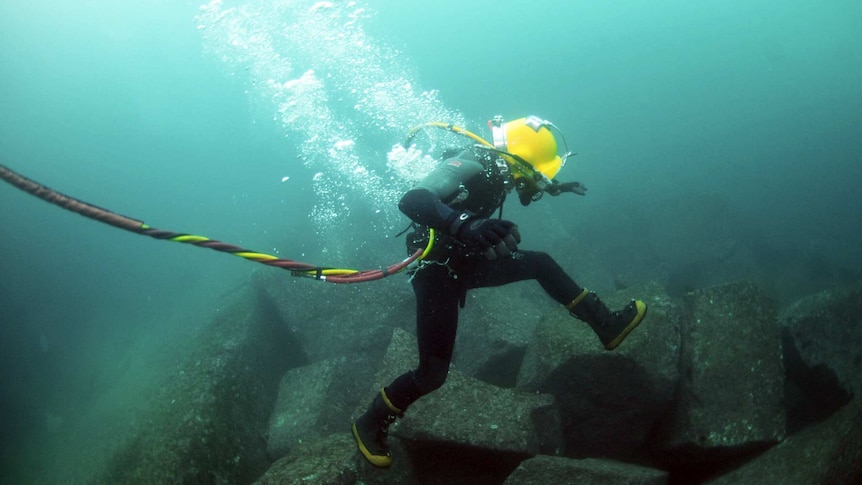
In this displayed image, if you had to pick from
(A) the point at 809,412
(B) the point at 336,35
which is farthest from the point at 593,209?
(B) the point at 336,35

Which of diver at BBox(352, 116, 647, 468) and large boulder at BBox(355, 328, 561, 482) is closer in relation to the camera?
diver at BBox(352, 116, 647, 468)

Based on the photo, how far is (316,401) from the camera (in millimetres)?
4910

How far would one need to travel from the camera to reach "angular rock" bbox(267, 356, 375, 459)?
4.61m

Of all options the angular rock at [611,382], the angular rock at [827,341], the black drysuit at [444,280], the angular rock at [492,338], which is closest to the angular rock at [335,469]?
the black drysuit at [444,280]

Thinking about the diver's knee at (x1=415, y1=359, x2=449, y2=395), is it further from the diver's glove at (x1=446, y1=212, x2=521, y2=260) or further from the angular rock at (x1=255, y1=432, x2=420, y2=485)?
the diver's glove at (x1=446, y1=212, x2=521, y2=260)

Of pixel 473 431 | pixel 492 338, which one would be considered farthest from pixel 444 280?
pixel 492 338

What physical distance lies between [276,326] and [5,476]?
1107 cm

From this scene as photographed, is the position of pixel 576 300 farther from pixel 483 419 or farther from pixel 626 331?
pixel 483 419

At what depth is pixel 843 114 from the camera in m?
23.0

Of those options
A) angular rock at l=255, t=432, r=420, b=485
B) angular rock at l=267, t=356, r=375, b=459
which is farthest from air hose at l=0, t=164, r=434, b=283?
angular rock at l=267, t=356, r=375, b=459

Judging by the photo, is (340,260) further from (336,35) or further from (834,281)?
(336,35)

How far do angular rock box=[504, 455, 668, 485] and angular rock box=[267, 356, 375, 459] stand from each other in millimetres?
2514

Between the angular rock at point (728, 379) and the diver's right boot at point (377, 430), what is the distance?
7.46 ft

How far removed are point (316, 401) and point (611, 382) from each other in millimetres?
Result: 3346
